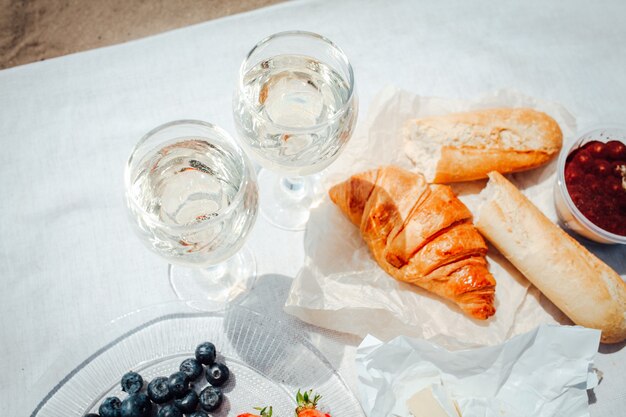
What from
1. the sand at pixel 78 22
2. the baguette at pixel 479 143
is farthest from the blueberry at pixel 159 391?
the sand at pixel 78 22

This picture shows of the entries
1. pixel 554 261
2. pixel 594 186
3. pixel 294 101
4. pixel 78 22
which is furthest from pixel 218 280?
pixel 78 22

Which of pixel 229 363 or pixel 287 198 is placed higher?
pixel 287 198

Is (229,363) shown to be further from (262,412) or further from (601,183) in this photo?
(601,183)

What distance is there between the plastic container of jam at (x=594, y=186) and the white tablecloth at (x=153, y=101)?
20 cm

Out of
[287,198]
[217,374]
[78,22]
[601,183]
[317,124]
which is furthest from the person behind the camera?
[78,22]

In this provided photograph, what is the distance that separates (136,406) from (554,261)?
0.84 meters

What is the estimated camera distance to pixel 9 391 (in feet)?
3.27

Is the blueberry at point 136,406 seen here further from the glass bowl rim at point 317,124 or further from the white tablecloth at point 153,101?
the glass bowl rim at point 317,124

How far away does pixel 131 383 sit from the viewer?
0.94m

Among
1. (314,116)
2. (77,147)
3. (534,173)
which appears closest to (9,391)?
(77,147)

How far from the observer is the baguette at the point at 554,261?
103cm

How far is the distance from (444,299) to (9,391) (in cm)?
87

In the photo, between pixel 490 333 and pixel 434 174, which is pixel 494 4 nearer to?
pixel 434 174

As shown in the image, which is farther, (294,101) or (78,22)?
(78,22)
